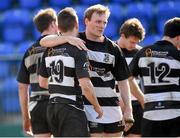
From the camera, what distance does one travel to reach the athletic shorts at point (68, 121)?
7137mm

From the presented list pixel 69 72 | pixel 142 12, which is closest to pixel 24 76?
pixel 69 72

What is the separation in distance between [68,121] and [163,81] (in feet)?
4.37

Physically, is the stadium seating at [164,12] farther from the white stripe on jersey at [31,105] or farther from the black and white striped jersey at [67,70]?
the black and white striped jersey at [67,70]

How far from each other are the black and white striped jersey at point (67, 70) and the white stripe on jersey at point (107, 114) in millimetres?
Answer: 721

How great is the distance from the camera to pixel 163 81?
7.93 meters

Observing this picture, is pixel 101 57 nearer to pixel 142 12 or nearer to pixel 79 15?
pixel 79 15

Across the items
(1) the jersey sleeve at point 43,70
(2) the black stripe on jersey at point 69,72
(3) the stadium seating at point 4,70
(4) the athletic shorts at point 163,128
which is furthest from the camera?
(3) the stadium seating at point 4,70

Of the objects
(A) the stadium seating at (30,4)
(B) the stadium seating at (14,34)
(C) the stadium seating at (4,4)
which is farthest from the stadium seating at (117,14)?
(C) the stadium seating at (4,4)

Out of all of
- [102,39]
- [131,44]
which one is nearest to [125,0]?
[131,44]

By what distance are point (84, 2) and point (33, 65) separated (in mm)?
9019

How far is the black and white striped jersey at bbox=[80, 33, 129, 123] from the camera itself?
26.2 ft

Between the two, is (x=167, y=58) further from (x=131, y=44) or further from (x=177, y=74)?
(x=131, y=44)

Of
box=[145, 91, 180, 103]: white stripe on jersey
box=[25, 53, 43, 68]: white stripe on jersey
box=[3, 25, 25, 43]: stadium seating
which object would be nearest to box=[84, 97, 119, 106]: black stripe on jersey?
box=[145, 91, 180, 103]: white stripe on jersey

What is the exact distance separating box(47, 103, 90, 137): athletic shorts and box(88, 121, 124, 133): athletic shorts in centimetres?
81
